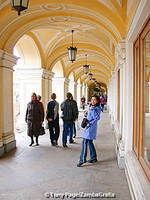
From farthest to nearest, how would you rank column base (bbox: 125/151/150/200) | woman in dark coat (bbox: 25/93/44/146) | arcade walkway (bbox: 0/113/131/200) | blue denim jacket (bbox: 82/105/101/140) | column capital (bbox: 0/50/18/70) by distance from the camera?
1. woman in dark coat (bbox: 25/93/44/146)
2. column capital (bbox: 0/50/18/70)
3. blue denim jacket (bbox: 82/105/101/140)
4. arcade walkway (bbox: 0/113/131/200)
5. column base (bbox: 125/151/150/200)

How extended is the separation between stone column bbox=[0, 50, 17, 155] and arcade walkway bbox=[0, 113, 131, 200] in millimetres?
362

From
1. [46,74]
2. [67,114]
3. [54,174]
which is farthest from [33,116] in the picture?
[46,74]

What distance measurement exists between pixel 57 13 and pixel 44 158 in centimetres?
378

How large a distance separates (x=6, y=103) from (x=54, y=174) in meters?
2.87

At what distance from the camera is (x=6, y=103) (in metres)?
6.94

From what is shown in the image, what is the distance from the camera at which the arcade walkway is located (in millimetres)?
4129

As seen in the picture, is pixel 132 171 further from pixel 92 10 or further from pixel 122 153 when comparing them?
pixel 92 10

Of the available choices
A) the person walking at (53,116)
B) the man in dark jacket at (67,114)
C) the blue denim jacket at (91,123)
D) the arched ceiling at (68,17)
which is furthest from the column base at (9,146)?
the arched ceiling at (68,17)

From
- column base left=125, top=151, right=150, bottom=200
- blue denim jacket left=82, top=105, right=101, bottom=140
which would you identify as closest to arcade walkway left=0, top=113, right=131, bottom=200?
column base left=125, top=151, right=150, bottom=200

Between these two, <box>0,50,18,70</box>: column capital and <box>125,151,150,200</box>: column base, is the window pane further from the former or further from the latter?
<box>0,50,18,70</box>: column capital

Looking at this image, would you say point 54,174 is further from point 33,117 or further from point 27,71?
point 27,71

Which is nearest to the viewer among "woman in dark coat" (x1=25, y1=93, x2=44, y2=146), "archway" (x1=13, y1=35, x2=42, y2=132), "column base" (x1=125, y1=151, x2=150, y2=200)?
"column base" (x1=125, y1=151, x2=150, y2=200)

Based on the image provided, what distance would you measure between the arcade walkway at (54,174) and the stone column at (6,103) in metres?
0.36

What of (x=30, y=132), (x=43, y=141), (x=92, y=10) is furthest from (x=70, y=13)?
(x=43, y=141)
